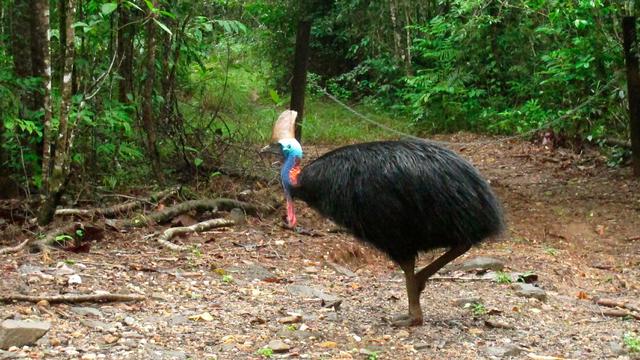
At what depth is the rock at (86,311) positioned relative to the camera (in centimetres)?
393

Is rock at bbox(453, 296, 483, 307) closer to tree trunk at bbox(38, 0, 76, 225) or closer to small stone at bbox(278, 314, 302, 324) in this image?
small stone at bbox(278, 314, 302, 324)

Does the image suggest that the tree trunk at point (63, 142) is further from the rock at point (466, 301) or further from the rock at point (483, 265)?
the rock at point (483, 265)

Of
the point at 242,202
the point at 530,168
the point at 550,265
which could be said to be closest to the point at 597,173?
the point at 530,168

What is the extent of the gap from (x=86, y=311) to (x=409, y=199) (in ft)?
5.47

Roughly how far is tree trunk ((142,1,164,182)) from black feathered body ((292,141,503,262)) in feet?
10.2

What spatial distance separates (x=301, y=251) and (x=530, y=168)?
4.26m

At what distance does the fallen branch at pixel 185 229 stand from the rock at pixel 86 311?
1.43 m

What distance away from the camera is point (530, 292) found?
196 inches

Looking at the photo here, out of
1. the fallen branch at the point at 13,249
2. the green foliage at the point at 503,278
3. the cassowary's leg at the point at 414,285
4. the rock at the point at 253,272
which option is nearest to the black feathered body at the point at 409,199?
the cassowary's leg at the point at 414,285

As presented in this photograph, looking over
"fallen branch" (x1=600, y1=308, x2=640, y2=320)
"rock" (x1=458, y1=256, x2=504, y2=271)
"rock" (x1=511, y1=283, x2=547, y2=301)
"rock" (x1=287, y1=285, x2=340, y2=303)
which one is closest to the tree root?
"fallen branch" (x1=600, y1=308, x2=640, y2=320)

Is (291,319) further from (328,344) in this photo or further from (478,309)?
(478,309)

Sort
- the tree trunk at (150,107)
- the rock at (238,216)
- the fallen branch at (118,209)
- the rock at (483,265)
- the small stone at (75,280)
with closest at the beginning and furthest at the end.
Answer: the small stone at (75,280) < the rock at (483,265) < the fallen branch at (118,209) < the rock at (238,216) < the tree trunk at (150,107)

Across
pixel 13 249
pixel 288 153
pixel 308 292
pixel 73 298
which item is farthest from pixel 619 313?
pixel 13 249

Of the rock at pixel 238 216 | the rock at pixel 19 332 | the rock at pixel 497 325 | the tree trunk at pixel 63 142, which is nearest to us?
the rock at pixel 19 332
